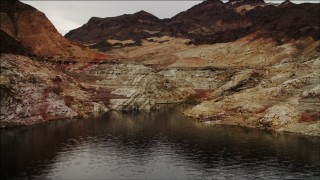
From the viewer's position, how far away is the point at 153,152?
4060 inches

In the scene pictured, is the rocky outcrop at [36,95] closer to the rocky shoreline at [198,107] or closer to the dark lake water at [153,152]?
the rocky shoreline at [198,107]

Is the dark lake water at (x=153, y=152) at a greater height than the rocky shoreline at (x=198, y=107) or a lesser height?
lesser

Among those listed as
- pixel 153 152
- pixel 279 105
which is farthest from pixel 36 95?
pixel 279 105

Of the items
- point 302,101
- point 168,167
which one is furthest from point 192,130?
point 168,167

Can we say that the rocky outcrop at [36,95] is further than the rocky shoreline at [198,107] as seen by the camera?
Yes

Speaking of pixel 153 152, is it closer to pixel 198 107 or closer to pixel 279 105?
pixel 279 105

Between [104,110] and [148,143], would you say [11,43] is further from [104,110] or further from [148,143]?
[148,143]

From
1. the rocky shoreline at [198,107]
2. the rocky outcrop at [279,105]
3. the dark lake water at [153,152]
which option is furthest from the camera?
the rocky shoreline at [198,107]

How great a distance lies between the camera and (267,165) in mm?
89500

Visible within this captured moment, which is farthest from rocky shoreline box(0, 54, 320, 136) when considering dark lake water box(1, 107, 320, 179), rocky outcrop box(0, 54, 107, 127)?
dark lake water box(1, 107, 320, 179)

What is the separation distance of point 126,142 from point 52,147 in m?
19.1

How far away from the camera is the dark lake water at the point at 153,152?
278ft

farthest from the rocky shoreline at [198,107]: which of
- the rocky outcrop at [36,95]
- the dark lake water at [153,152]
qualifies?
the dark lake water at [153,152]

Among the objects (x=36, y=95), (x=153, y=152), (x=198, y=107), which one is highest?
(x=36, y=95)
